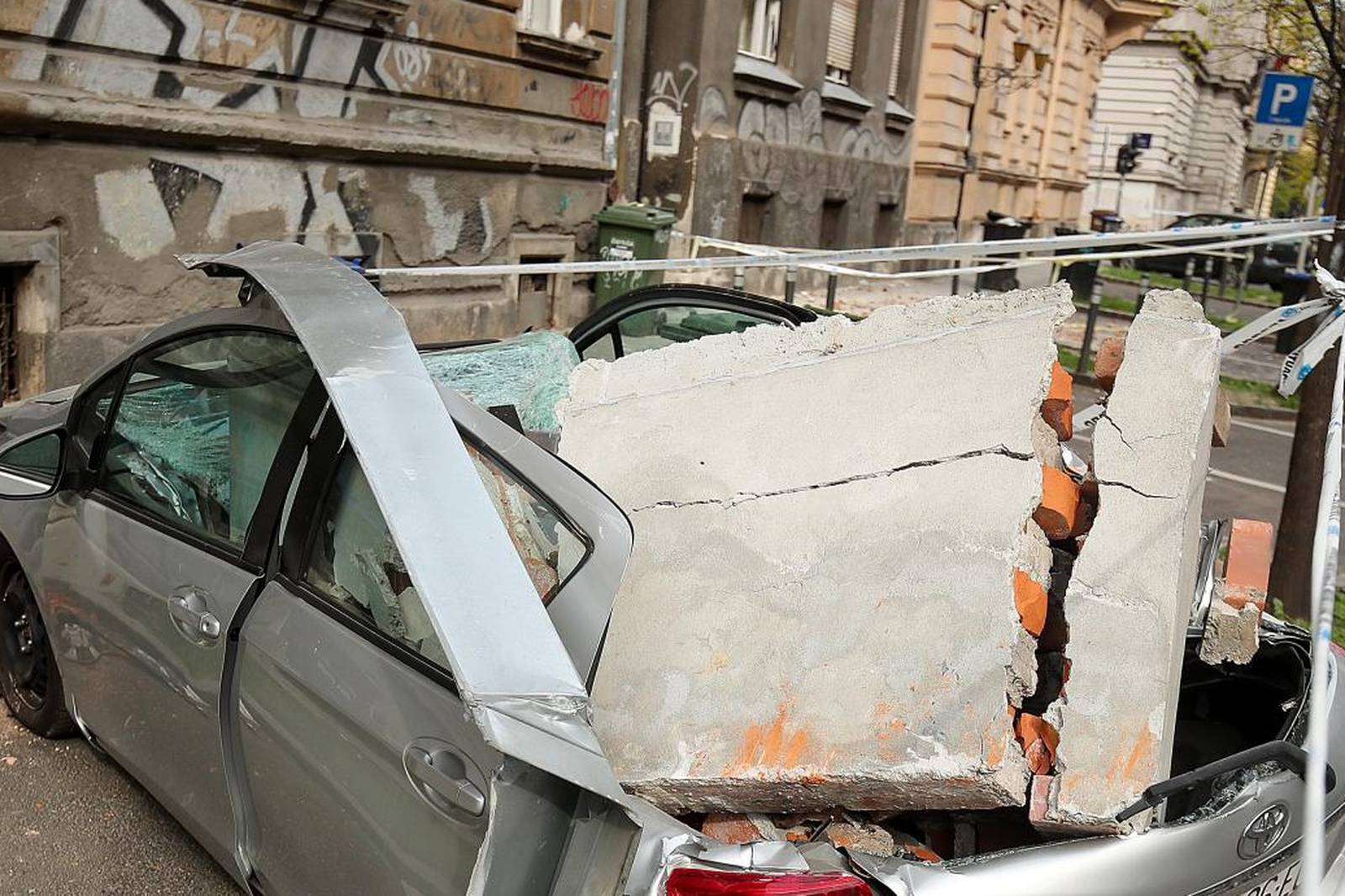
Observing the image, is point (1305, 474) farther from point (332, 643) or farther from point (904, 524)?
point (332, 643)

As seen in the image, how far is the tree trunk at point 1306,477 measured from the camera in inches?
213

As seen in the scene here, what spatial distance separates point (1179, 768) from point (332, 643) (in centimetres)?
220

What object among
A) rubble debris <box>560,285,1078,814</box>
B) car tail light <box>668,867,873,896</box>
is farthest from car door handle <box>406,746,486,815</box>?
rubble debris <box>560,285,1078,814</box>

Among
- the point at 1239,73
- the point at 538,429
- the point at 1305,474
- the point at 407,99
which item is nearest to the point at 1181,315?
the point at 538,429

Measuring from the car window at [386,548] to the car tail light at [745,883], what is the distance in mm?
543

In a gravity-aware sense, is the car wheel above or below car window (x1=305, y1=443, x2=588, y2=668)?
below

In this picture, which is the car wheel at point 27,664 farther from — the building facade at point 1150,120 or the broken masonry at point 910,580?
the building facade at point 1150,120

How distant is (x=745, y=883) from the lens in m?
1.80

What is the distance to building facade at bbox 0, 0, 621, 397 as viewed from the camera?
20.3 ft

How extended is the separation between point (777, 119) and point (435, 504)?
13.1m

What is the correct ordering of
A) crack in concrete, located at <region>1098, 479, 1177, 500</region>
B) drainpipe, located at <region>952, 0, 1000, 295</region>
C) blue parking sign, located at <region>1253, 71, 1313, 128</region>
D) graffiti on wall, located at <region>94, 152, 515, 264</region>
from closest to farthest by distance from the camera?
1. crack in concrete, located at <region>1098, 479, 1177, 500</region>
2. graffiti on wall, located at <region>94, 152, 515, 264</region>
3. blue parking sign, located at <region>1253, 71, 1313, 128</region>
4. drainpipe, located at <region>952, 0, 1000, 295</region>

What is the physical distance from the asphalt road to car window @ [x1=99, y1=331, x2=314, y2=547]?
92cm

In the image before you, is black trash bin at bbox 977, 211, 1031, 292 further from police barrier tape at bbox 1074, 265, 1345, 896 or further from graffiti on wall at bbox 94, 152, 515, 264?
police barrier tape at bbox 1074, 265, 1345, 896

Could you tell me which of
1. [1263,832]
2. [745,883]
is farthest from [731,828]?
[1263,832]
